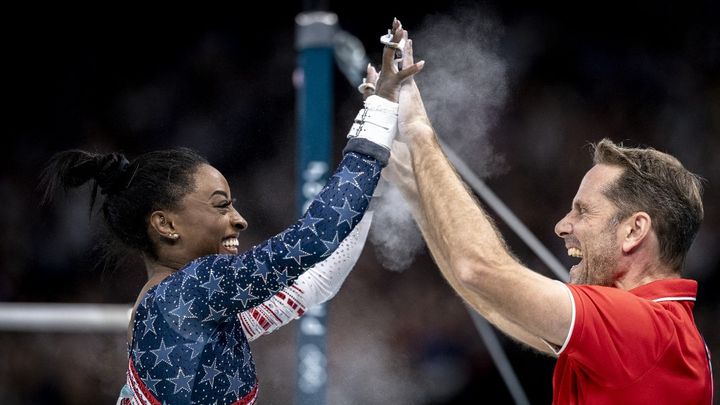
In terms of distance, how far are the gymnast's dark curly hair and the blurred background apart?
97 cm

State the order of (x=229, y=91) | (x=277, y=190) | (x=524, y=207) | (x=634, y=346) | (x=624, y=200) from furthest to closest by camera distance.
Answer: (x=229, y=91), (x=277, y=190), (x=524, y=207), (x=624, y=200), (x=634, y=346)

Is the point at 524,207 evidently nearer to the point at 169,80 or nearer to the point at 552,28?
the point at 552,28

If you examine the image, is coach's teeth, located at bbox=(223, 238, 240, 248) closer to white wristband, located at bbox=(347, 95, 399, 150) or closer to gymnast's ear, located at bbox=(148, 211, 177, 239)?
gymnast's ear, located at bbox=(148, 211, 177, 239)

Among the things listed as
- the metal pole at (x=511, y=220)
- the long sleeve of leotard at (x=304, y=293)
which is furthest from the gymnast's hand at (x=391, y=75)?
the metal pole at (x=511, y=220)

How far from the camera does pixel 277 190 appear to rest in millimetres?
3621

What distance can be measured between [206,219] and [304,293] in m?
0.29

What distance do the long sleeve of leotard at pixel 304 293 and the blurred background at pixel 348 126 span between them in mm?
671

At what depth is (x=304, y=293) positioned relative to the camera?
172cm

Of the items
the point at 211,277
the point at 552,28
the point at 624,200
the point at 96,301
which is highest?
the point at 552,28

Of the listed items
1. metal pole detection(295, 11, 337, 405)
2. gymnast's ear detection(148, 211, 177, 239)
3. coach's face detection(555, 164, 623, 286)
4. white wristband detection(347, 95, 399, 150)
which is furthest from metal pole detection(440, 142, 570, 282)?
gymnast's ear detection(148, 211, 177, 239)

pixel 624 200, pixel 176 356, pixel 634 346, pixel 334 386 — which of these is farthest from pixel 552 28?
pixel 176 356

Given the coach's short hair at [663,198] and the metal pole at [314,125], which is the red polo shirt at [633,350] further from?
the metal pole at [314,125]

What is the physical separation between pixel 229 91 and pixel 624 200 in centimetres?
274

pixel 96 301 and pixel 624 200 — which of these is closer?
pixel 624 200
